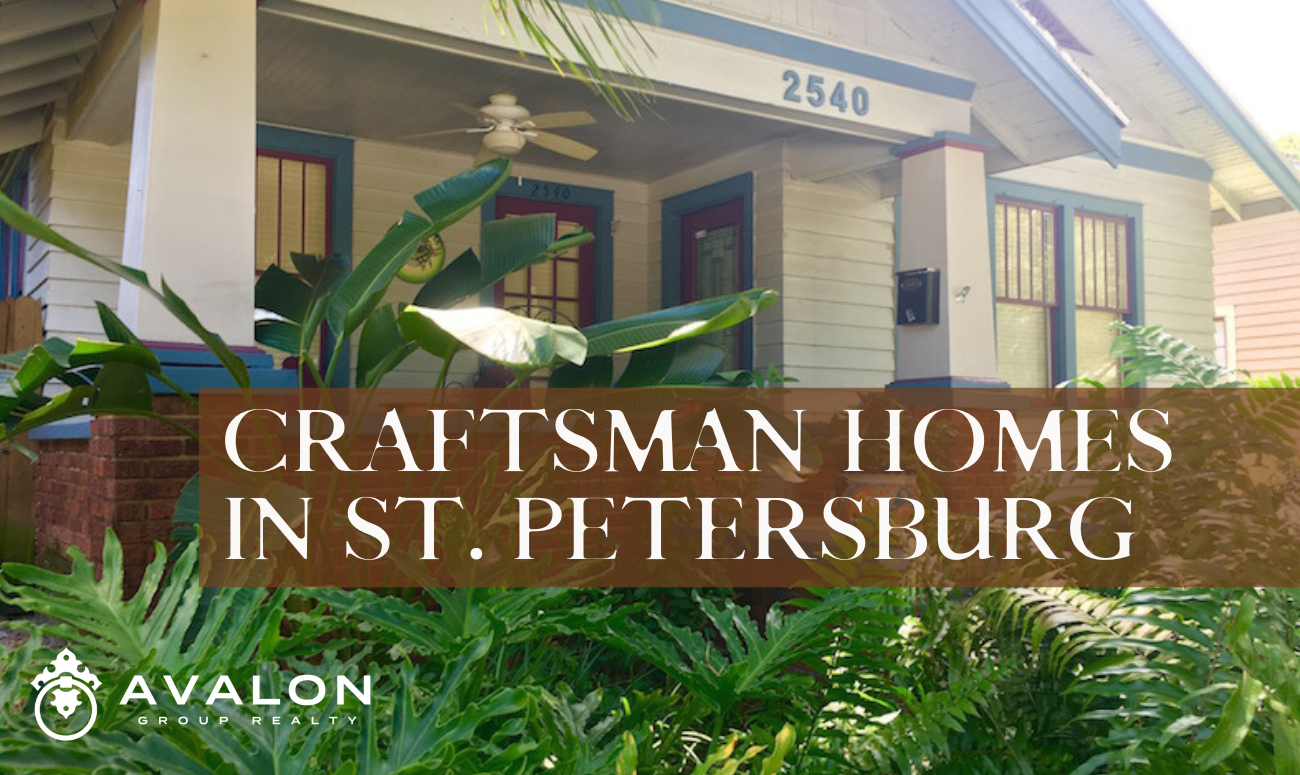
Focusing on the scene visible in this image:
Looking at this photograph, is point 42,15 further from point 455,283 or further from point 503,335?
point 503,335

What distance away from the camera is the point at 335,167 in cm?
830

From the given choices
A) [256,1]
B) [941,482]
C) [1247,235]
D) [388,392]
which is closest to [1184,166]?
[1247,235]

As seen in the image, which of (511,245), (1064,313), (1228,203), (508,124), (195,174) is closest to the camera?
(511,245)

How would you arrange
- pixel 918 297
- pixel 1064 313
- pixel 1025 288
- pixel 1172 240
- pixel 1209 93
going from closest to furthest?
pixel 918 297 → pixel 1209 93 → pixel 1025 288 → pixel 1064 313 → pixel 1172 240

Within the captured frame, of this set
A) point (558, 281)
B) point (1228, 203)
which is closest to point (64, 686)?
point (558, 281)

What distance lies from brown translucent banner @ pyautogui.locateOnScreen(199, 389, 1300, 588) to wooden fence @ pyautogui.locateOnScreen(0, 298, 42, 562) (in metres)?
1.92

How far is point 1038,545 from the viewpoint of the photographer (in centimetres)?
289

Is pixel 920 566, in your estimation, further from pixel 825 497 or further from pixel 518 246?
pixel 825 497

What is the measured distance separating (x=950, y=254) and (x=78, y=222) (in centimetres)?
582

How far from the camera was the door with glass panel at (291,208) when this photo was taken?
26.1 feet

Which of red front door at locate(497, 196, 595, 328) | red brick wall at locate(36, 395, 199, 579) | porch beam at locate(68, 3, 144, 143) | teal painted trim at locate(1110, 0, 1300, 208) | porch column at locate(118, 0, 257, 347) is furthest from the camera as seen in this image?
teal painted trim at locate(1110, 0, 1300, 208)

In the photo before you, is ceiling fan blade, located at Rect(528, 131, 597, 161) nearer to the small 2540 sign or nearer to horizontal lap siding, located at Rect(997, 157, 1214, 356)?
Result: the small 2540 sign

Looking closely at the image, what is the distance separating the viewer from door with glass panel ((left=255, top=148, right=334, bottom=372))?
7941 mm

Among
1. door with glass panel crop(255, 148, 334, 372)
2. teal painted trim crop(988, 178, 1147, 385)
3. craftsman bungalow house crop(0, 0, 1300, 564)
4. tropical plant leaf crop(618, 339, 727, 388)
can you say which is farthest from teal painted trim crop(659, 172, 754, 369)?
tropical plant leaf crop(618, 339, 727, 388)
